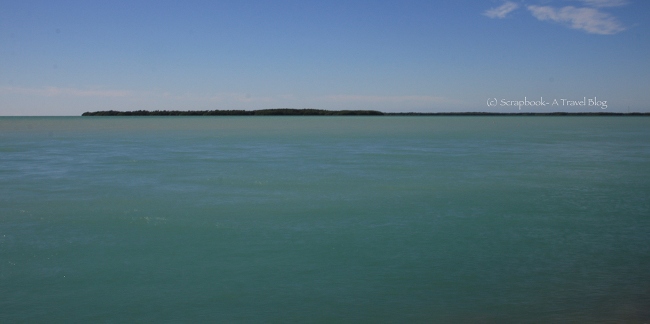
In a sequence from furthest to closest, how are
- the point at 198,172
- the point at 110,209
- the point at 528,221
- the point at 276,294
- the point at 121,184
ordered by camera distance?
the point at 198,172, the point at 121,184, the point at 110,209, the point at 528,221, the point at 276,294

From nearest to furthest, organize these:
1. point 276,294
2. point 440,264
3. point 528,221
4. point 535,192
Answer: point 276,294 < point 440,264 < point 528,221 < point 535,192

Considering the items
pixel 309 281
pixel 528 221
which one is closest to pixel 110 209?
pixel 309 281

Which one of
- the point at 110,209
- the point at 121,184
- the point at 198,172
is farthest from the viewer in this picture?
the point at 198,172

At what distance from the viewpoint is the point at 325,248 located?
7090 mm

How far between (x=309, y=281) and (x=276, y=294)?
0.48 meters

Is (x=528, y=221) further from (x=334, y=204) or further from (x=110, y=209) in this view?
(x=110, y=209)

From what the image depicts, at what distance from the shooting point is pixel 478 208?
A: 31.2 ft

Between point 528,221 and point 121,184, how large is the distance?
8564 mm

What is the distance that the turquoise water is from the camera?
523 centimetres

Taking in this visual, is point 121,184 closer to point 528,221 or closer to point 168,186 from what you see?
point 168,186

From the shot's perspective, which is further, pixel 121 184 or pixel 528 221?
pixel 121 184

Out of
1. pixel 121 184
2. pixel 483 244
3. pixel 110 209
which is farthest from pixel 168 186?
pixel 483 244

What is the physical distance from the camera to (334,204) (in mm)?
9844

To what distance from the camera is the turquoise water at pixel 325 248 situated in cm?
523
